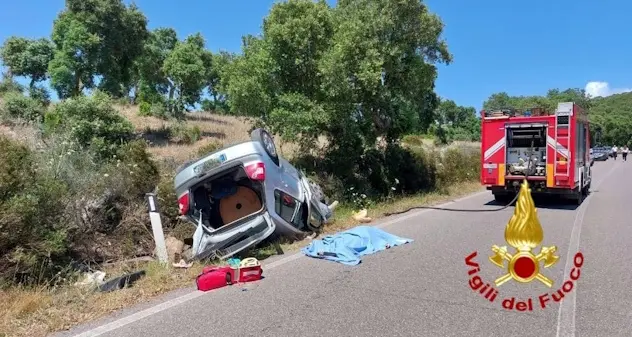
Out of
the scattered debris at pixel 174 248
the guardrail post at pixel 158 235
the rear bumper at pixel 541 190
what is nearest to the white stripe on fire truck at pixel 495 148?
the rear bumper at pixel 541 190

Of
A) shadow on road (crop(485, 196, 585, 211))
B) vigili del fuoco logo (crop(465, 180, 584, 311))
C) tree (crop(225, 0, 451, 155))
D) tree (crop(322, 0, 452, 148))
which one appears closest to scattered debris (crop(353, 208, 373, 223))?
tree (crop(225, 0, 451, 155))

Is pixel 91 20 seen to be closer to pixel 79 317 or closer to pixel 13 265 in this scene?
pixel 13 265

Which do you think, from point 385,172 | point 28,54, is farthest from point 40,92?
point 385,172

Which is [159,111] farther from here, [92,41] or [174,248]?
[174,248]

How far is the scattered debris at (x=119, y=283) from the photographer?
6.03 metres

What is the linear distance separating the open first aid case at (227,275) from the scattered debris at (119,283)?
36.9 inches

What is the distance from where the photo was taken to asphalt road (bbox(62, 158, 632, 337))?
453cm

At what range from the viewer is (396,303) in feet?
17.2

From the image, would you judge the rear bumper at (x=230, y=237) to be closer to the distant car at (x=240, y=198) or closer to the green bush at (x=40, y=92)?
the distant car at (x=240, y=198)

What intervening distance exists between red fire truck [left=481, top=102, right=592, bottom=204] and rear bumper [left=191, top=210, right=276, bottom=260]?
9.31 meters

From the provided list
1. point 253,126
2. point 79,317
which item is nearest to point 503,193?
point 253,126

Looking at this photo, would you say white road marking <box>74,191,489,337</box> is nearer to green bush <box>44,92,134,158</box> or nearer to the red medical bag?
the red medical bag

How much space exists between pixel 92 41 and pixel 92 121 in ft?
39.3

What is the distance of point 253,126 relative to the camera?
571 inches
